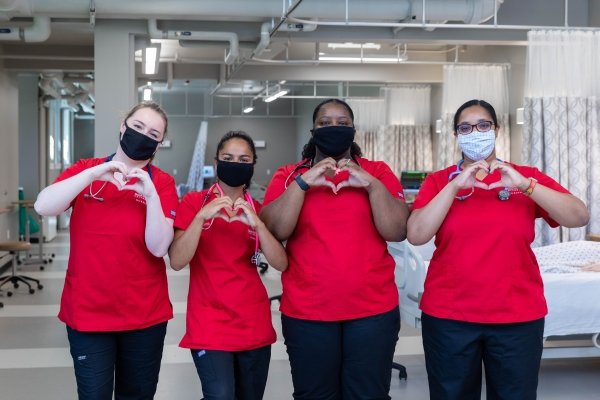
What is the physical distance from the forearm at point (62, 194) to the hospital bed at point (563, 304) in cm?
254

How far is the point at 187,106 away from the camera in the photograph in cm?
2219

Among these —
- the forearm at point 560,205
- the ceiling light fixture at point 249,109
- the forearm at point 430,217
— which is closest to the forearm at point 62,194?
the forearm at point 430,217

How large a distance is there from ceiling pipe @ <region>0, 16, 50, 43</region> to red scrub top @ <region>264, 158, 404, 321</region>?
5.84m

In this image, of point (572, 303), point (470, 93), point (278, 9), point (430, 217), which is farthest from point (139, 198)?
point (470, 93)

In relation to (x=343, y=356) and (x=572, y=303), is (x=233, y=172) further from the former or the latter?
(x=572, y=303)

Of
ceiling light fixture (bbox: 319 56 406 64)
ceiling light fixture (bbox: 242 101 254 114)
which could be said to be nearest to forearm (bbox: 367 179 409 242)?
ceiling light fixture (bbox: 319 56 406 64)

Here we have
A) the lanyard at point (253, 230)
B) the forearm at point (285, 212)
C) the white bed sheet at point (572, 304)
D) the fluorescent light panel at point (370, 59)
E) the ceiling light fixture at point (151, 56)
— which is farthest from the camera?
the fluorescent light panel at point (370, 59)

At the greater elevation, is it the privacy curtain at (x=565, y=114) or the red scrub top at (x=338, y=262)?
the privacy curtain at (x=565, y=114)

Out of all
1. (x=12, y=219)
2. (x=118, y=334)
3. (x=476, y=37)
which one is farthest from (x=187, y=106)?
(x=118, y=334)

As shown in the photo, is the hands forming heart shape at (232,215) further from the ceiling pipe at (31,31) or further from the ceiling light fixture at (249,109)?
the ceiling light fixture at (249,109)

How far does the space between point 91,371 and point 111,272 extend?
0.36 m

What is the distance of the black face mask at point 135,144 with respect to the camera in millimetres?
2668

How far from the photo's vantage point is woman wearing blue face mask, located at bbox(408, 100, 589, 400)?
265 cm

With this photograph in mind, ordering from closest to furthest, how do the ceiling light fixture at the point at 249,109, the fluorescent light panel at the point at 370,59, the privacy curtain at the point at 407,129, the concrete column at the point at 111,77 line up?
the concrete column at the point at 111,77 → the fluorescent light panel at the point at 370,59 → the privacy curtain at the point at 407,129 → the ceiling light fixture at the point at 249,109
